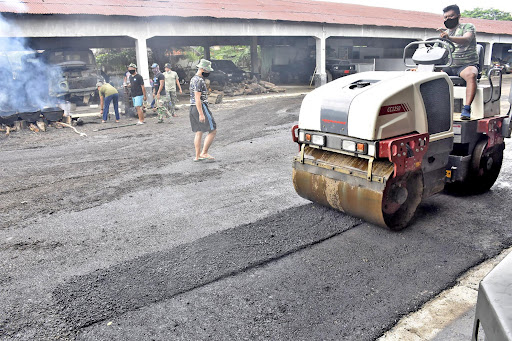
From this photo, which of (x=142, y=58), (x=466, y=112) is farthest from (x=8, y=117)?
(x=466, y=112)

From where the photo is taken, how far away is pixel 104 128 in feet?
42.4

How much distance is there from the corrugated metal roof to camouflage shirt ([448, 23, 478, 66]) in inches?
573

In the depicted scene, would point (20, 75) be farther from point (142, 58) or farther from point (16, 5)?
point (142, 58)

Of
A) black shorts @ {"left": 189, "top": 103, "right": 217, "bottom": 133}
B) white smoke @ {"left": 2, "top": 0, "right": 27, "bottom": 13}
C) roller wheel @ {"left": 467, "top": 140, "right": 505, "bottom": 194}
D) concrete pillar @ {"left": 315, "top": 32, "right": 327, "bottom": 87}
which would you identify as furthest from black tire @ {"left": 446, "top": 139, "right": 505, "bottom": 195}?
concrete pillar @ {"left": 315, "top": 32, "right": 327, "bottom": 87}

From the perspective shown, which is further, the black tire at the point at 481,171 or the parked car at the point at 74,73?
the parked car at the point at 74,73

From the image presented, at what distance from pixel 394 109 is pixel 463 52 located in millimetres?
2238

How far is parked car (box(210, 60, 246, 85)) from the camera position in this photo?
79.5 feet

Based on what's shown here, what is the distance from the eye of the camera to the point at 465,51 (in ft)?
18.9

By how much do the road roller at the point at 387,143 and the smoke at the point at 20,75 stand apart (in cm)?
1195

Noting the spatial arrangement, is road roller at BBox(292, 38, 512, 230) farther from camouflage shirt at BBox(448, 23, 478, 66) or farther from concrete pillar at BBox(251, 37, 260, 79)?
concrete pillar at BBox(251, 37, 260, 79)

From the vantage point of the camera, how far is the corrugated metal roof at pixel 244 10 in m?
16.6

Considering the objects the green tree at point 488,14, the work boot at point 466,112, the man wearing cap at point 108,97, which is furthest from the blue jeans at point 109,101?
the green tree at point 488,14

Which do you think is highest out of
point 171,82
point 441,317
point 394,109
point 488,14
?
point 488,14

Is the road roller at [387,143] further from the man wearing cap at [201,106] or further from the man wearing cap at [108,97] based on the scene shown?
the man wearing cap at [108,97]
